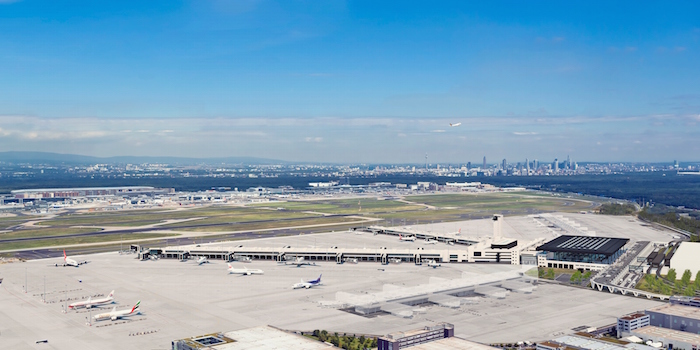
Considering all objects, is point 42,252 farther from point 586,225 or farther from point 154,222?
point 586,225

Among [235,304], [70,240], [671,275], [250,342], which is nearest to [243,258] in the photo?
[235,304]

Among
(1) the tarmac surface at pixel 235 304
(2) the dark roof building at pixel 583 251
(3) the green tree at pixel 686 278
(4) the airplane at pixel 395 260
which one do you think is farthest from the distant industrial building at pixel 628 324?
(4) the airplane at pixel 395 260

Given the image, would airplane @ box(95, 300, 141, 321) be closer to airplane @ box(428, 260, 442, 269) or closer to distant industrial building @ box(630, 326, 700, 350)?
airplane @ box(428, 260, 442, 269)

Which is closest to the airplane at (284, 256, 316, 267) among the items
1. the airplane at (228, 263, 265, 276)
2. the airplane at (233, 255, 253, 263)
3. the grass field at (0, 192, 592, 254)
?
the airplane at (233, 255, 253, 263)

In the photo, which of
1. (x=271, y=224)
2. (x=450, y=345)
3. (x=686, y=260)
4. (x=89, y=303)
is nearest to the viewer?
(x=450, y=345)

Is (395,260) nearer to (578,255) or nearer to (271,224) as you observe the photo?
(578,255)

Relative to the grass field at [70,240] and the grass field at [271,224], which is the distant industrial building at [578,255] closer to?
the grass field at [271,224]
